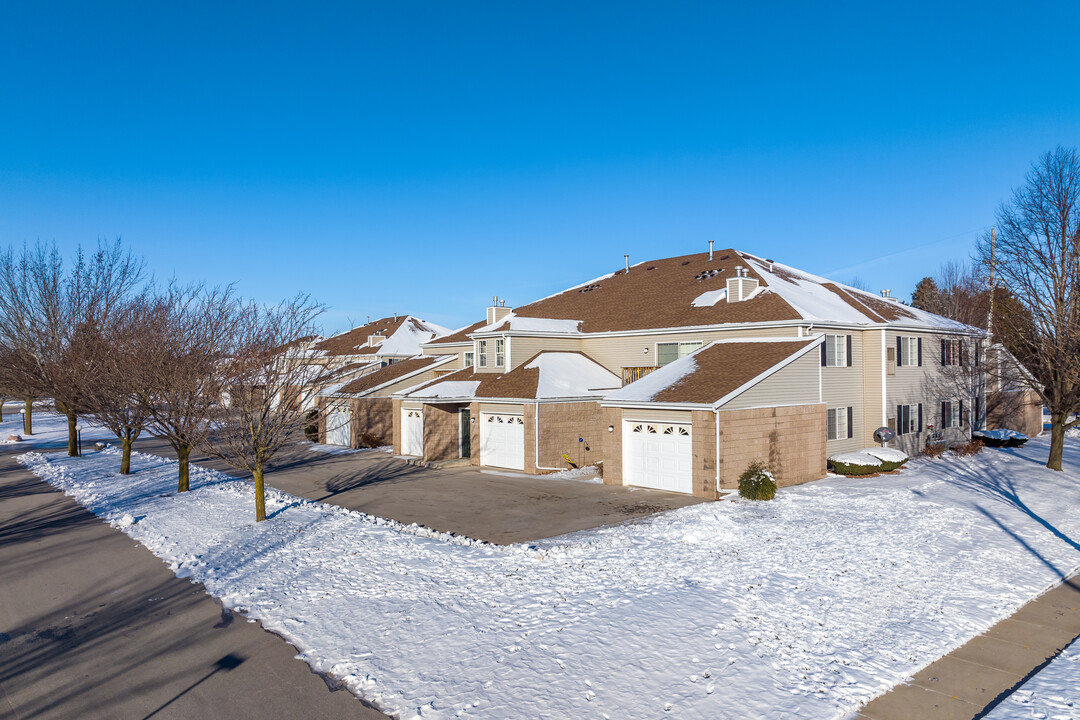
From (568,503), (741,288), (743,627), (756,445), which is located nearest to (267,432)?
(568,503)

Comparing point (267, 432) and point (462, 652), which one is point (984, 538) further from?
point (267, 432)

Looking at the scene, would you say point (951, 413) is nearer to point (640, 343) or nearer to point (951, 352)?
point (951, 352)

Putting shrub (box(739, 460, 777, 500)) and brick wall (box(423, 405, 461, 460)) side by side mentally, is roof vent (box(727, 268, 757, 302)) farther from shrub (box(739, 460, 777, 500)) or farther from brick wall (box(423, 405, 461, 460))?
brick wall (box(423, 405, 461, 460))

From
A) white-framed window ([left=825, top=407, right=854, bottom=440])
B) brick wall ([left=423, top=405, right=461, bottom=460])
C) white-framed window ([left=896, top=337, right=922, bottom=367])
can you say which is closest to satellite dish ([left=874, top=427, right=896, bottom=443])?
white-framed window ([left=825, top=407, right=854, bottom=440])

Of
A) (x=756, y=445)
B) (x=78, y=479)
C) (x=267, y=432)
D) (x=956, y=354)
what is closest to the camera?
(x=267, y=432)

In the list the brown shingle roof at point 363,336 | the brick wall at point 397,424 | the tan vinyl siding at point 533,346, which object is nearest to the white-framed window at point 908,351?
the tan vinyl siding at point 533,346

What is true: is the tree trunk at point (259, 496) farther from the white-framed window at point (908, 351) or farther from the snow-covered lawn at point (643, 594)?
the white-framed window at point (908, 351)
